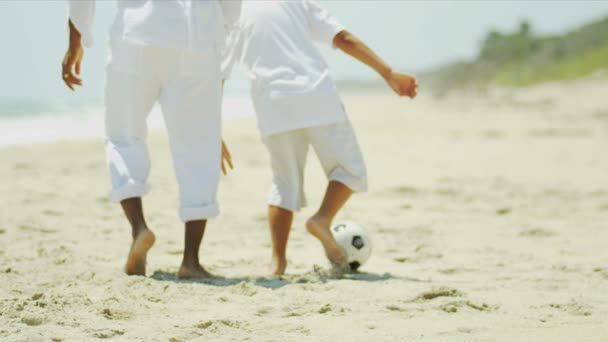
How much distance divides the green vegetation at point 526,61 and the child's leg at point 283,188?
31.3 metres

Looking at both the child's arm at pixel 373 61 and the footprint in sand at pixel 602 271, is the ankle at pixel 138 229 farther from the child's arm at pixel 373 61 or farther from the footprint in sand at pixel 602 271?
the footprint in sand at pixel 602 271

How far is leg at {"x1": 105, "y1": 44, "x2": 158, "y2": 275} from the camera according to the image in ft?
11.8

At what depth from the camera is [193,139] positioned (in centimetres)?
372

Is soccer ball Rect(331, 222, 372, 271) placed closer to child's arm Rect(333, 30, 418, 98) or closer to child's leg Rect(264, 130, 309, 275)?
child's leg Rect(264, 130, 309, 275)

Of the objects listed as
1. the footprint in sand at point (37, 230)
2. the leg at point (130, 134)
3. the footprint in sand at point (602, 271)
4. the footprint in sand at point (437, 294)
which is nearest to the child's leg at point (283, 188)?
the leg at point (130, 134)

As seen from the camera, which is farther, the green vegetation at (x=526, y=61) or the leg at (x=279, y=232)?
the green vegetation at (x=526, y=61)

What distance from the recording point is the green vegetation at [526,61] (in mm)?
35719

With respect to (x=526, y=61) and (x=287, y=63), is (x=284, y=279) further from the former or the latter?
(x=526, y=61)

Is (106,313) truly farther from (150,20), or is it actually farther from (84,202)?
(84,202)

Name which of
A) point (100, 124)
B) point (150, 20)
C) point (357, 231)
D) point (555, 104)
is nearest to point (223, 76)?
point (150, 20)

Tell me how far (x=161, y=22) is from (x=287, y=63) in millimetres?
632

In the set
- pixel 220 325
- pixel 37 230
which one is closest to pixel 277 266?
pixel 220 325

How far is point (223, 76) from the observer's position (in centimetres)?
400

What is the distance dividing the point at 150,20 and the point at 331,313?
4.85 feet
